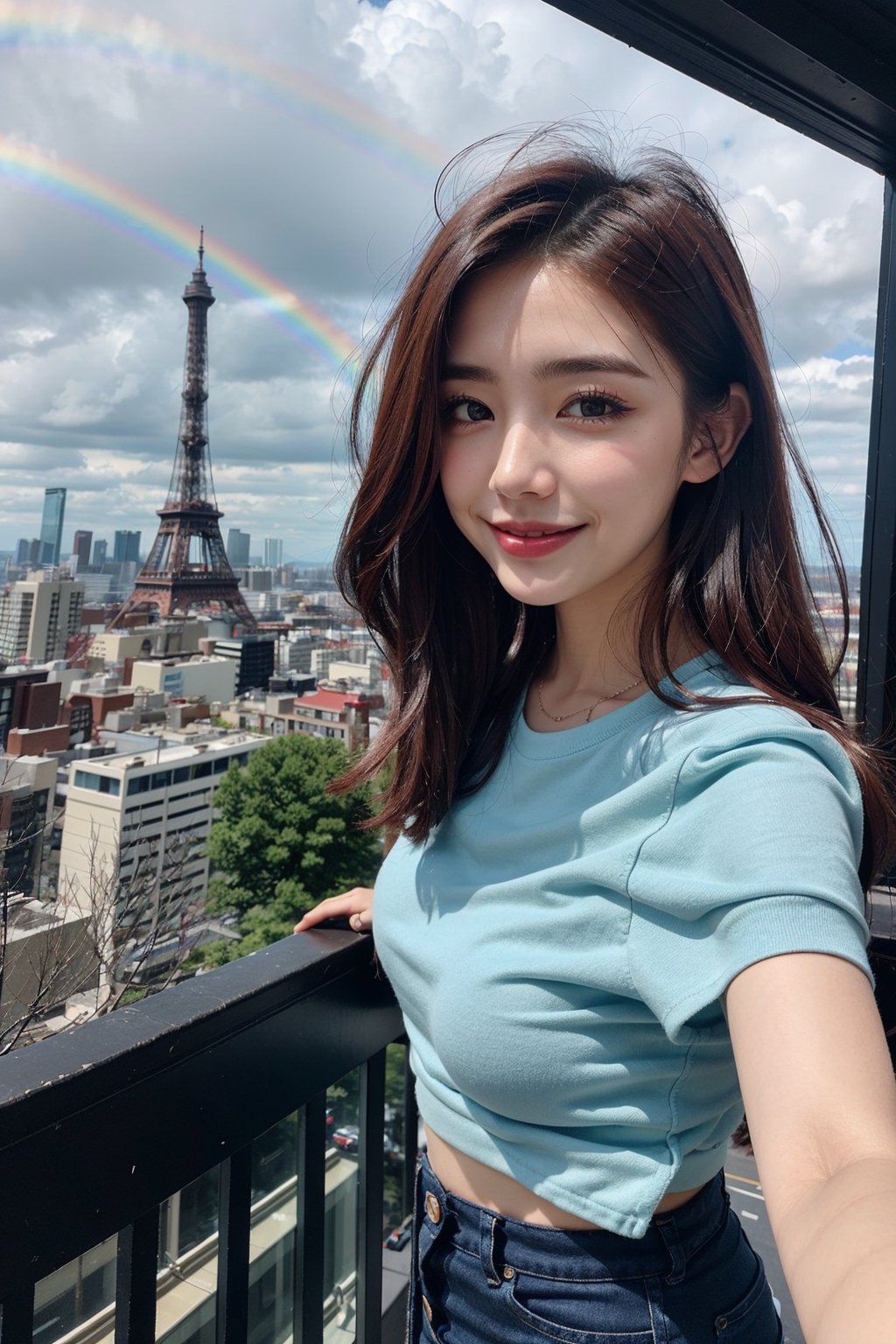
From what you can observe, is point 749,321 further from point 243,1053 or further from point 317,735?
point 317,735

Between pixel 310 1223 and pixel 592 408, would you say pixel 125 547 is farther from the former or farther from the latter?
pixel 592 408

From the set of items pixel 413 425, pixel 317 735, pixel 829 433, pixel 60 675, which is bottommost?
pixel 317 735

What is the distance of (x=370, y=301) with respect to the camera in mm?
941

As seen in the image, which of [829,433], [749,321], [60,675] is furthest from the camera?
[60,675]

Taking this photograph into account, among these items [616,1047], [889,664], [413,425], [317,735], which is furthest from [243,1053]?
[317,735]

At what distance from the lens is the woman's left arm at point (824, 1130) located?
370 mm

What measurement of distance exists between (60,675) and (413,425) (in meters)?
2.84

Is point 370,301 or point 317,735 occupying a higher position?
point 370,301

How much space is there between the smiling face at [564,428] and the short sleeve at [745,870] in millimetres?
229

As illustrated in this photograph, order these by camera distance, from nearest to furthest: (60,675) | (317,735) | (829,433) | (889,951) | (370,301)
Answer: (370,301) < (889,951) < (829,433) < (60,675) < (317,735)

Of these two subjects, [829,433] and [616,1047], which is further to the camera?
[829,433]

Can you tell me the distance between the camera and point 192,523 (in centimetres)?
1941

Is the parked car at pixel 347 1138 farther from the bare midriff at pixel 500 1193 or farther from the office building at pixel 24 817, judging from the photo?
the office building at pixel 24 817

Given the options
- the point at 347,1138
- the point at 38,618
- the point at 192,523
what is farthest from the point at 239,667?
the point at 192,523
